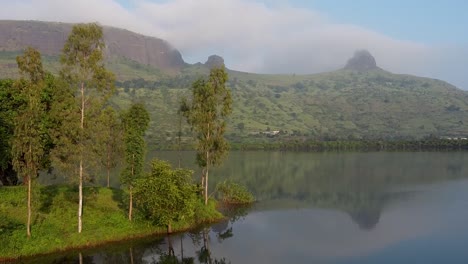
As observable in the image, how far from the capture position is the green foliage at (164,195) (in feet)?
178

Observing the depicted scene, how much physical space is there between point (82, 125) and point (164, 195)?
14.0 m

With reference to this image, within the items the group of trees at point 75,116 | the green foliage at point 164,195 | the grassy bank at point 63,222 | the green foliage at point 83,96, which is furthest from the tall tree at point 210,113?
the green foliage at point 83,96

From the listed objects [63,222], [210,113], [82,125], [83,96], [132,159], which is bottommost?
[63,222]

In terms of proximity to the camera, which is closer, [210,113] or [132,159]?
[132,159]

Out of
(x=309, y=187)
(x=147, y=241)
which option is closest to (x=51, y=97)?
(x=147, y=241)

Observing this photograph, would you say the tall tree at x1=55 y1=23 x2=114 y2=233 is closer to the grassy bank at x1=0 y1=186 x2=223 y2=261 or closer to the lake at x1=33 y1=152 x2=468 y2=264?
the grassy bank at x1=0 y1=186 x2=223 y2=261

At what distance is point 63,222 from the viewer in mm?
51250

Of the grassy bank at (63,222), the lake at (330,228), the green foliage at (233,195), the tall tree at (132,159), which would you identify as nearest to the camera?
the grassy bank at (63,222)

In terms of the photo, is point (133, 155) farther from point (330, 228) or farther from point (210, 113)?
point (330, 228)

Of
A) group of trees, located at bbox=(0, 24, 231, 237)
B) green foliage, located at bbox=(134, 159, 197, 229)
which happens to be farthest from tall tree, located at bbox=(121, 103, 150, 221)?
green foliage, located at bbox=(134, 159, 197, 229)

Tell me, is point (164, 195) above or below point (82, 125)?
below

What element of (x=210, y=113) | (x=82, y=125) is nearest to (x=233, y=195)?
(x=210, y=113)

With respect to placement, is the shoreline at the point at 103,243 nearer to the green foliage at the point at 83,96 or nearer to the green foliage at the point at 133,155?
the green foliage at the point at 133,155

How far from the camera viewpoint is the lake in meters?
49.5
